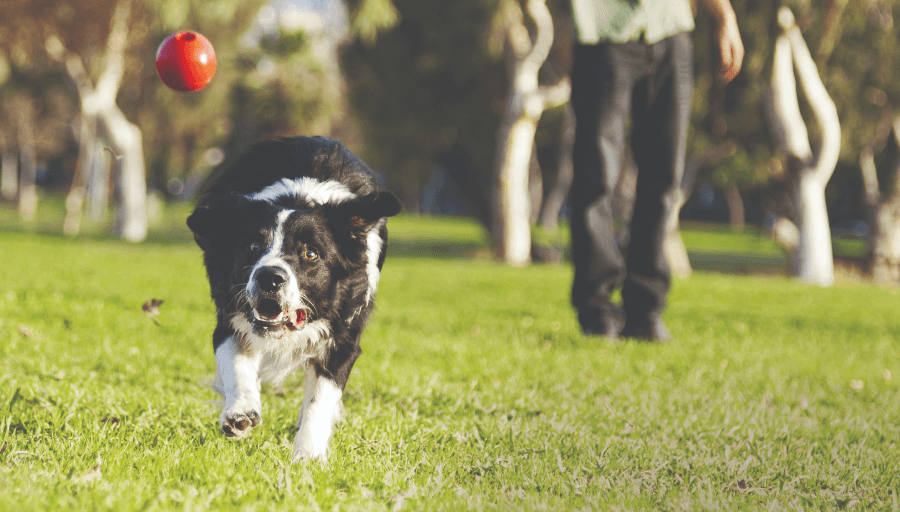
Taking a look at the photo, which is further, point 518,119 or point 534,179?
point 534,179

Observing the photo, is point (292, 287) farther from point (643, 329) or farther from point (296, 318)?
point (643, 329)

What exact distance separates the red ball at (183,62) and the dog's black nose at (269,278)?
118 centimetres

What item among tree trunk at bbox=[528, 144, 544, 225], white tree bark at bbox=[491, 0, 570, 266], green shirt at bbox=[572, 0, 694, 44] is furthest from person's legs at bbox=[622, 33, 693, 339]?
tree trunk at bbox=[528, 144, 544, 225]

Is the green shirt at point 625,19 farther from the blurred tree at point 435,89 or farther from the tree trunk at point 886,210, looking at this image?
the tree trunk at point 886,210

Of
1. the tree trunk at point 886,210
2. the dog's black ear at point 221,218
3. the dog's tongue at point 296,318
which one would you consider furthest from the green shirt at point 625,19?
the tree trunk at point 886,210

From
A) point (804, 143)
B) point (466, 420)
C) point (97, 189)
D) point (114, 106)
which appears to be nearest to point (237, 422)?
point (466, 420)

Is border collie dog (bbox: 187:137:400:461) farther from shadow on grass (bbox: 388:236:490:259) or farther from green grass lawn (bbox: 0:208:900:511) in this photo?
shadow on grass (bbox: 388:236:490:259)

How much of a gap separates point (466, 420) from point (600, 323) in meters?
2.14

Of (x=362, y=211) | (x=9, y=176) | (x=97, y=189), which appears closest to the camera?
(x=362, y=211)

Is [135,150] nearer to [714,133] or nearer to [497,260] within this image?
[497,260]

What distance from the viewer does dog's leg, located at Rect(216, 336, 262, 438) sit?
8.17 feet

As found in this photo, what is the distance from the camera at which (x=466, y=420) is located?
307 cm

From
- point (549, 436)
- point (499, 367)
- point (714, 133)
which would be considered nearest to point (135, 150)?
point (714, 133)

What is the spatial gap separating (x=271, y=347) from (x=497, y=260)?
1402cm
